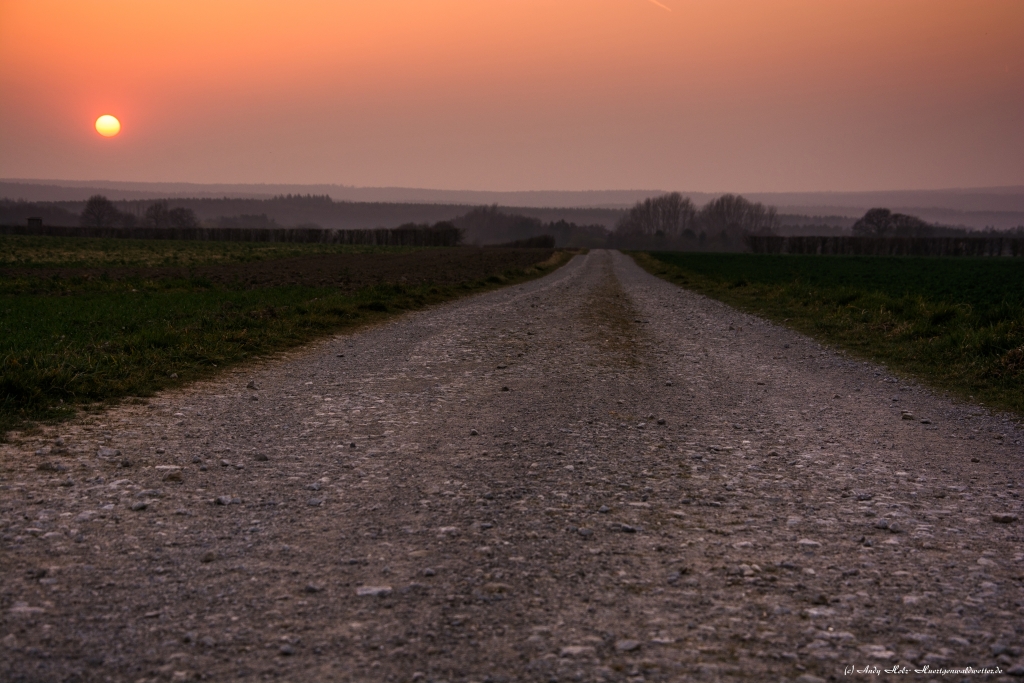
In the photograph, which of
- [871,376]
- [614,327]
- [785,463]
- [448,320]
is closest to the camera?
[785,463]

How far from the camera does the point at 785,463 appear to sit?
6.89 meters

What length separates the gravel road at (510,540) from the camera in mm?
3568

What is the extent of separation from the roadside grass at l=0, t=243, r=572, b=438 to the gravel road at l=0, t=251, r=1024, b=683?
2.90 feet

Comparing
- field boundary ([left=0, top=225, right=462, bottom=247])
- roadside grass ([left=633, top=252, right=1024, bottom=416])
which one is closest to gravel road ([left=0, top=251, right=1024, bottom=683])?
roadside grass ([left=633, top=252, right=1024, bottom=416])

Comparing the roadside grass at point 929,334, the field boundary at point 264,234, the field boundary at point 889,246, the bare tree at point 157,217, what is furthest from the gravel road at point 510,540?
the bare tree at point 157,217

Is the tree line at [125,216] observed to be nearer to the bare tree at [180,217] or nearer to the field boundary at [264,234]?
the bare tree at [180,217]

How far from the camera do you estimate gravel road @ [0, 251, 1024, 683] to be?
11.7ft

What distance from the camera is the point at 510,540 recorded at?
4.90m

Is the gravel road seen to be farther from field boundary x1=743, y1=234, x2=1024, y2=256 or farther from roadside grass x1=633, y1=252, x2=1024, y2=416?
field boundary x1=743, y1=234, x2=1024, y2=256

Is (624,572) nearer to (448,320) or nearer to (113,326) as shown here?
(113,326)

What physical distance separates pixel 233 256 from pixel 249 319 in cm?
4860

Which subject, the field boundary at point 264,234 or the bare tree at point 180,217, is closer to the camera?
the field boundary at point 264,234

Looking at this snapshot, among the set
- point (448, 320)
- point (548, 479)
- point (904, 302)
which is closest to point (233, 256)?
point (448, 320)

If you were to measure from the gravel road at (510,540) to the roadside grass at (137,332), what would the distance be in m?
0.89
